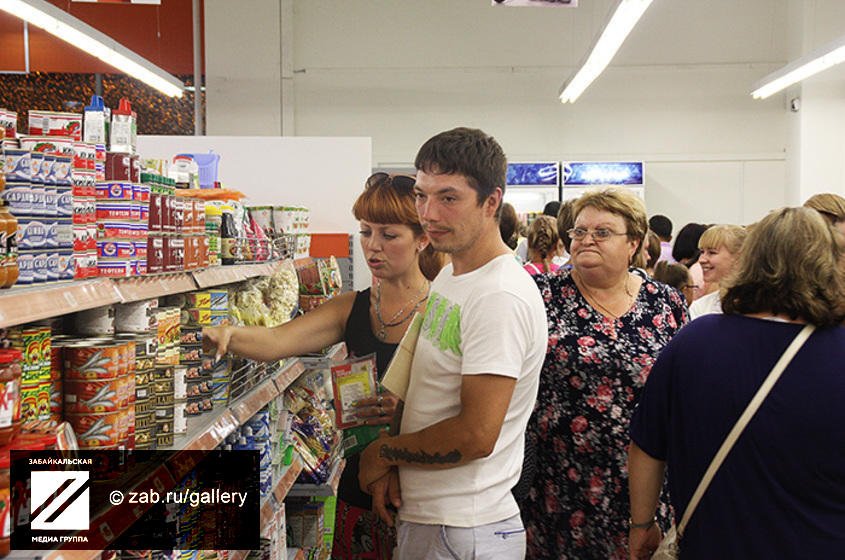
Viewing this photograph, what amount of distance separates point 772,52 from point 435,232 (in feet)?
39.9

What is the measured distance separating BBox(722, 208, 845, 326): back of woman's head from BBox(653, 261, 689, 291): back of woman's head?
11.7 ft

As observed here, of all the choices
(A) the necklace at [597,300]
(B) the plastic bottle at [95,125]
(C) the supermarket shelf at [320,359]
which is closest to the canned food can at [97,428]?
(B) the plastic bottle at [95,125]

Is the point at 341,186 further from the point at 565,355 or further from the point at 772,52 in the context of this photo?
the point at 772,52

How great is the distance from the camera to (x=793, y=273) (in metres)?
2.22

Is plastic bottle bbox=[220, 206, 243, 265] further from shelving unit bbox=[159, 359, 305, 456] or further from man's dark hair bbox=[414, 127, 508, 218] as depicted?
man's dark hair bbox=[414, 127, 508, 218]

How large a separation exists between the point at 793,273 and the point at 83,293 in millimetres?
1659

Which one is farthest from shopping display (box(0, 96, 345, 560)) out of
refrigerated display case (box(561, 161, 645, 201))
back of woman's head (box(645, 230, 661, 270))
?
refrigerated display case (box(561, 161, 645, 201))

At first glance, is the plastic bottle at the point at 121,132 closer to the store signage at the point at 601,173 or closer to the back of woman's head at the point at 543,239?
the back of woman's head at the point at 543,239

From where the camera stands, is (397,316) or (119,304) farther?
(397,316)

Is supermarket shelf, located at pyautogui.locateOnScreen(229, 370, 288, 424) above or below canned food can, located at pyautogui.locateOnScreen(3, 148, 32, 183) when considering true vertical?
below

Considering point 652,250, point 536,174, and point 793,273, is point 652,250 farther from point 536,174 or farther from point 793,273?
point 536,174

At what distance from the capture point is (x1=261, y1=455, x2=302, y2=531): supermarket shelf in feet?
10.7

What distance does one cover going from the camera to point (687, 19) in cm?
1298

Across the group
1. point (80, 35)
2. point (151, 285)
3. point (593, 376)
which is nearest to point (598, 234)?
point (593, 376)
